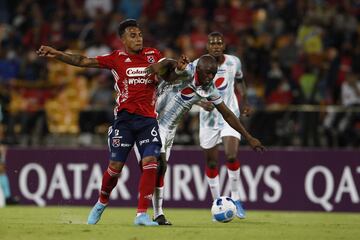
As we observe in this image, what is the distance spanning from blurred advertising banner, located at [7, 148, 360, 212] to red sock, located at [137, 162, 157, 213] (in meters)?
7.32

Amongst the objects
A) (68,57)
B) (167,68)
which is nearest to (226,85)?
(167,68)

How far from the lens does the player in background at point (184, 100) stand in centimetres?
1216

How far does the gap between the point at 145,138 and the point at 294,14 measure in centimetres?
1167

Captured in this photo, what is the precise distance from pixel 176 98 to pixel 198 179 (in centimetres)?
667

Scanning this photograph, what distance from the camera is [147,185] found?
465 inches

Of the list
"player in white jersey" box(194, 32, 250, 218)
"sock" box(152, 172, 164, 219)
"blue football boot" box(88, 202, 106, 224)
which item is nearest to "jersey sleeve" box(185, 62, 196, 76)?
"sock" box(152, 172, 164, 219)

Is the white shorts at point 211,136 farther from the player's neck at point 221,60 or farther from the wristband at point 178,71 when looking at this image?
the wristband at point 178,71

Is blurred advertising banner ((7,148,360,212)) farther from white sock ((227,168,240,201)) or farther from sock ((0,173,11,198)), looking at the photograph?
white sock ((227,168,240,201))

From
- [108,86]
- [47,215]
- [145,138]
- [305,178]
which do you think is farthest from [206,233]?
[108,86]

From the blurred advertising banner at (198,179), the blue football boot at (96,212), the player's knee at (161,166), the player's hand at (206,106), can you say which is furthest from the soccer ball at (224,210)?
the blurred advertising banner at (198,179)

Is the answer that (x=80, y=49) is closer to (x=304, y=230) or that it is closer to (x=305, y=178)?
(x=305, y=178)

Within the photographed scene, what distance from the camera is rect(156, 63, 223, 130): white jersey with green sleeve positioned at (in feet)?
41.0

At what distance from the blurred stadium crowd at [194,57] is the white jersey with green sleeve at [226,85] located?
431 cm

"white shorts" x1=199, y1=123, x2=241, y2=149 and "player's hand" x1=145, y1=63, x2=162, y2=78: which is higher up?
"player's hand" x1=145, y1=63, x2=162, y2=78
